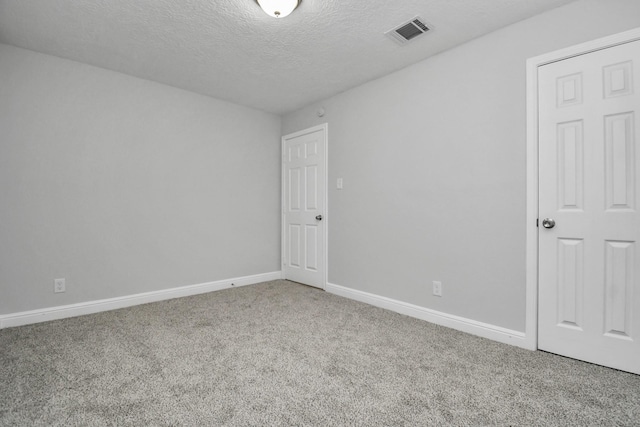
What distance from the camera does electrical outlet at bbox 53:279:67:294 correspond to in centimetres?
279

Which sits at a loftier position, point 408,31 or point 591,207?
point 408,31

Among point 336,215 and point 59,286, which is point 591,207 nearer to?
point 336,215

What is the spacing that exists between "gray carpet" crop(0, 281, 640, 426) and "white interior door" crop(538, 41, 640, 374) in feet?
0.68

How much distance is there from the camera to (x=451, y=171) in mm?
2648

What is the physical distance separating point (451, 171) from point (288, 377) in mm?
2104

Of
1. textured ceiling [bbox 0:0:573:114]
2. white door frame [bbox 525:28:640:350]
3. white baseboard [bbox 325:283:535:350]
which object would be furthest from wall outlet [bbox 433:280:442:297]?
textured ceiling [bbox 0:0:573:114]

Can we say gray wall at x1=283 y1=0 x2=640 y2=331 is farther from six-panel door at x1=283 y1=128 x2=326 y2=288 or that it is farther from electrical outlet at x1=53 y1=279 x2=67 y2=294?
electrical outlet at x1=53 y1=279 x2=67 y2=294

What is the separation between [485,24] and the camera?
2.30 m

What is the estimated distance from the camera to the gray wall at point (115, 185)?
8.68 ft

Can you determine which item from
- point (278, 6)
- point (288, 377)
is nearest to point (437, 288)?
point (288, 377)

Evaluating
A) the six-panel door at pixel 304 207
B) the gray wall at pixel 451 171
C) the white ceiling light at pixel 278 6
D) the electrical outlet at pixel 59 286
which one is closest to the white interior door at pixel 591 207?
the gray wall at pixel 451 171

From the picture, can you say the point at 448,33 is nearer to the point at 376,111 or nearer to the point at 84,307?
the point at 376,111

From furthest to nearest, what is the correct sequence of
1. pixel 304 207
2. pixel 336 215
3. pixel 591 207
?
1. pixel 304 207
2. pixel 336 215
3. pixel 591 207

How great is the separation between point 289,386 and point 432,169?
2150 millimetres
